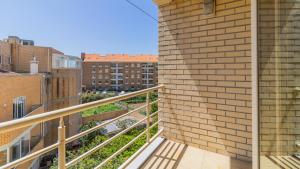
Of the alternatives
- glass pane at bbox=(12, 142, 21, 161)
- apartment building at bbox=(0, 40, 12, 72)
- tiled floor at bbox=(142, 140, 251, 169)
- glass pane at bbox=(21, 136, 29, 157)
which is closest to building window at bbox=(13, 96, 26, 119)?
glass pane at bbox=(21, 136, 29, 157)

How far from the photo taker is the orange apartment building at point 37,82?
11.3 meters

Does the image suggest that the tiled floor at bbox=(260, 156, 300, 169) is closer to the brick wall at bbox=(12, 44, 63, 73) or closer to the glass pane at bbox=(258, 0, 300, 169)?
the glass pane at bbox=(258, 0, 300, 169)

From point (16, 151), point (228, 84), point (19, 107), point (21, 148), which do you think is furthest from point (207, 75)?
point (19, 107)

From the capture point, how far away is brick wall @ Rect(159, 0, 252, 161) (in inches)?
117

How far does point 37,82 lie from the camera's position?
594 inches

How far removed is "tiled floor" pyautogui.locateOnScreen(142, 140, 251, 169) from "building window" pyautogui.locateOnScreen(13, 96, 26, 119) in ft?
34.4

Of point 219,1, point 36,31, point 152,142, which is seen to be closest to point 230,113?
point 152,142

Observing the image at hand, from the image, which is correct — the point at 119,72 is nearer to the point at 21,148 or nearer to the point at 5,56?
the point at 5,56

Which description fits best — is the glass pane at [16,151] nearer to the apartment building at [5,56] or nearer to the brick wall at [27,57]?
the apartment building at [5,56]

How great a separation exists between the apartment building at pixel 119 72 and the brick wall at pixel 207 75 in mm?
52346

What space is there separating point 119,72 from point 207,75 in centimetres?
5492

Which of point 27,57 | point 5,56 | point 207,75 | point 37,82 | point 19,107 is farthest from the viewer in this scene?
point 27,57

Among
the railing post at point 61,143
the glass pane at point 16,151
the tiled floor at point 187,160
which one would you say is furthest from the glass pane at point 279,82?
the glass pane at point 16,151

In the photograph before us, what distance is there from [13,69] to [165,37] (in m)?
18.1
